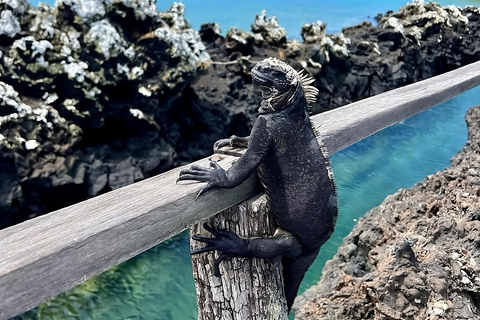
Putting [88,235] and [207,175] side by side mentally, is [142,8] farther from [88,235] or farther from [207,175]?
[88,235]

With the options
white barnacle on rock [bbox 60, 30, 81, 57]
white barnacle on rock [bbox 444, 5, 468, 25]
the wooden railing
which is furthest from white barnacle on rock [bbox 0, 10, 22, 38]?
white barnacle on rock [bbox 444, 5, 468, 25]

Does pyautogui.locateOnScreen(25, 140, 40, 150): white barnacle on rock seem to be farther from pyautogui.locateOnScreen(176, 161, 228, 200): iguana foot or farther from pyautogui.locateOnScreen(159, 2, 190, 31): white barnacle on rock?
pyautogui.locateOnScreen(176, 161, 228, 200): iguana foot

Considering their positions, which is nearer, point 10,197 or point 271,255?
point 271,255

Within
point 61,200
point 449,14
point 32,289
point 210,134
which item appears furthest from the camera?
point 449,14

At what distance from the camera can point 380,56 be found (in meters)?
6.77

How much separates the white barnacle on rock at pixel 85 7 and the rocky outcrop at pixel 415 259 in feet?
9.06

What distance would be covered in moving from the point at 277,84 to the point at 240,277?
1.75 feet

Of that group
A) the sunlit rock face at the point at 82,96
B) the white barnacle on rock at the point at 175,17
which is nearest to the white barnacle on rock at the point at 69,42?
the sunlit rock face at the point at 82,96

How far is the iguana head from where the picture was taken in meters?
1.22

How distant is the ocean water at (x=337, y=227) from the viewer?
12.0 feet

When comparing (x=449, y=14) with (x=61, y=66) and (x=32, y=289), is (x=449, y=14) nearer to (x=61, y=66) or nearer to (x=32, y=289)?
(x=61, y=66)

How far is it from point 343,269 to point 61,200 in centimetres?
261

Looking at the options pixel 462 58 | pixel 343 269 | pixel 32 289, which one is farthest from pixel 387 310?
pixel 462 58

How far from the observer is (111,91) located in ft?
13.8
